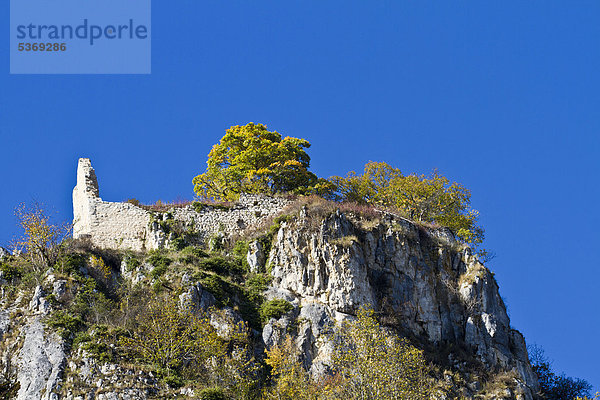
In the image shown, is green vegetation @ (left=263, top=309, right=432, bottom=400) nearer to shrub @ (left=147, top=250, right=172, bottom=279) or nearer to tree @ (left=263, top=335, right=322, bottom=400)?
tree @ (left=263, top=335, right=322, bottom=400)

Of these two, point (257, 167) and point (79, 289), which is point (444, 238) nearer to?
point (257, 167)

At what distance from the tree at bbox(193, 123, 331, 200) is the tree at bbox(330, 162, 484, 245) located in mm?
2482

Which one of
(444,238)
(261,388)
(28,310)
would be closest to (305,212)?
(444,238)

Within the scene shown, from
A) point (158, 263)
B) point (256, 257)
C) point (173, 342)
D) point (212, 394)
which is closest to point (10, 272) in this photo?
point (158, 263)

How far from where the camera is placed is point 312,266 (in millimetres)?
46812

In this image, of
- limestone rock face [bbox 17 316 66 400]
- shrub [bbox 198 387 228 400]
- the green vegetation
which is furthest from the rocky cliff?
the green vegetation

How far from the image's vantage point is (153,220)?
51.0m

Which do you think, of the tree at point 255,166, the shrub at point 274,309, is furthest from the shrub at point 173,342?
the tree at point 255,166

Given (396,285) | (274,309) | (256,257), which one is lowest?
(274,309)

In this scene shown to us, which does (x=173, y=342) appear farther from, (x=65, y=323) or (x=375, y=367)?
(x=375, y=367)

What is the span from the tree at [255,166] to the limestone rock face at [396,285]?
6.73 meters

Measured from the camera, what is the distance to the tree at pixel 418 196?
56281 millimetres

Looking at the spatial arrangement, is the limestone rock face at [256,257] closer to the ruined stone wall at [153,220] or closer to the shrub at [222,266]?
the shrub at [222,266]

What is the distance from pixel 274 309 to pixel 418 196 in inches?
623
